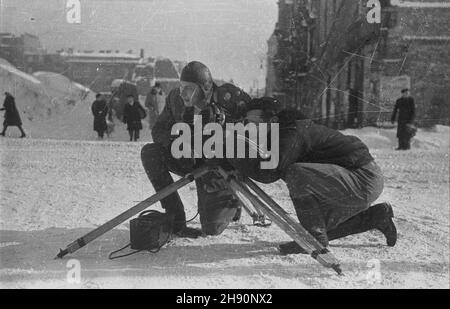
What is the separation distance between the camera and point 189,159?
305 centimetres

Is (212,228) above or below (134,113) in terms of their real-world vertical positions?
below

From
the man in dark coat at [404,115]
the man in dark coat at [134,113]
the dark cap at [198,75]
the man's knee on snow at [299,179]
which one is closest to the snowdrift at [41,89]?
the man in dark coat at [134,113]

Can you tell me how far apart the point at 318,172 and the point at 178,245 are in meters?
1.08

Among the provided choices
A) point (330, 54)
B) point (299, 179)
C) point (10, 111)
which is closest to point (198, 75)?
point (299, 179)

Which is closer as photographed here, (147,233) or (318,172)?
(318,172)

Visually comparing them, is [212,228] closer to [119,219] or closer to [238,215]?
[238,215]

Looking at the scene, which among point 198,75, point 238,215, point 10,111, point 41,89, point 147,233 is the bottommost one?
point 238,215

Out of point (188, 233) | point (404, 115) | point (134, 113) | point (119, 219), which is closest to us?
point (119, 219)

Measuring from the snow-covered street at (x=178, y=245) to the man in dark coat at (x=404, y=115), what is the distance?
53 cm

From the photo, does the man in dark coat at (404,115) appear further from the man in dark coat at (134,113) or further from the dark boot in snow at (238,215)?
the man in dark coat at (134,113)

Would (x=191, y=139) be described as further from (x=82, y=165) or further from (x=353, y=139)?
(x=82, y=165)

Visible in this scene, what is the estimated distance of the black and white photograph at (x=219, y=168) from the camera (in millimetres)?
2641

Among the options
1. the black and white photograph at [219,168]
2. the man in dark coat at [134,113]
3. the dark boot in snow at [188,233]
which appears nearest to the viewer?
the black and white photograph at [219,168]
